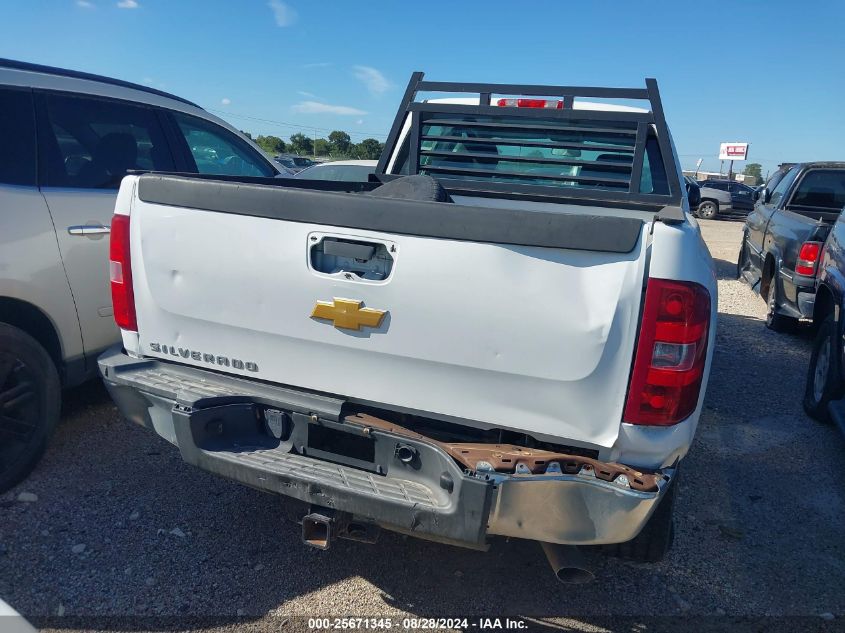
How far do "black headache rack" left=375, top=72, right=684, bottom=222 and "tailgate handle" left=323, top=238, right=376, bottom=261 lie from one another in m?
1.68

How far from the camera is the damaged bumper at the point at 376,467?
205 cm

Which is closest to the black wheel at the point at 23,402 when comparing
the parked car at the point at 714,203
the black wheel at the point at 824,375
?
the black wheel at the point at 824,375

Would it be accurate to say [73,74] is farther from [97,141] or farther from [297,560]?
[297,560]

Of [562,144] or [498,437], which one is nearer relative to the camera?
[498,437]

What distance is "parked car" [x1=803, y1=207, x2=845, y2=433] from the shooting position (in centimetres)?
444

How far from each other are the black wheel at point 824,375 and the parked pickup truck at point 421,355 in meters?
2.75

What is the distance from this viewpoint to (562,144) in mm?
4129

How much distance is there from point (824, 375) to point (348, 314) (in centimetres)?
412

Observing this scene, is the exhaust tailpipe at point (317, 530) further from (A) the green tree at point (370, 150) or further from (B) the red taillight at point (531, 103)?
(A) the green tree at point (370, 150)

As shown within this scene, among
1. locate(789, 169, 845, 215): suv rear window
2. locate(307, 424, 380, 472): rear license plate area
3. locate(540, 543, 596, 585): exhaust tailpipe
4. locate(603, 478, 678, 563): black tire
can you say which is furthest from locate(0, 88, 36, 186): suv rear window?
locate(789, 169, 845, 215): suv rear window

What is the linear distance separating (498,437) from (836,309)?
3.66m

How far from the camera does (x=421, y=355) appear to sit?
2.29m

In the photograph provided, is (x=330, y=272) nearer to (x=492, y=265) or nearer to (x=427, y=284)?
(x=427, y=284)

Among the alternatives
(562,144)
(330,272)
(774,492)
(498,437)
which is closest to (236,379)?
(330,272)
